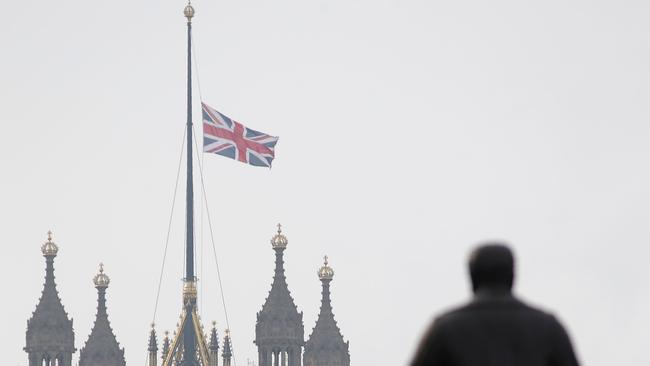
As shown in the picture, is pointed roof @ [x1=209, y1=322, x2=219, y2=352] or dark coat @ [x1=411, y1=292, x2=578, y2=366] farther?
pointed roof @ [x1=209, y1=322, x2=219, y2=352]

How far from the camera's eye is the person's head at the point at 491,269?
9830mm

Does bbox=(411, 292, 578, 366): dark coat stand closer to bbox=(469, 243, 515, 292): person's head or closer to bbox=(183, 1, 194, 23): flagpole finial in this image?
bbox=(469, 243, 515, 292): person's head

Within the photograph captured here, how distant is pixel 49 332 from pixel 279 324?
10.5m

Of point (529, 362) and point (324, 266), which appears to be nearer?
point (529, 362)

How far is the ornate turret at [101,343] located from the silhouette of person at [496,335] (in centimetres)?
10407

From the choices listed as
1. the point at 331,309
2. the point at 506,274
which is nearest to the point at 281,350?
the point at 331,309

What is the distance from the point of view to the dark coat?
9609 millimetres

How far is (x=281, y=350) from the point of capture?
113 m

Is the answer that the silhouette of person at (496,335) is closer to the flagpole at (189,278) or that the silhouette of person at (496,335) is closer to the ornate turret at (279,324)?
the flagpole at (189,278)

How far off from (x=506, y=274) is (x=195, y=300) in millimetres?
96744

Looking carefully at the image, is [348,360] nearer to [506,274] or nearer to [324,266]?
[324,266]

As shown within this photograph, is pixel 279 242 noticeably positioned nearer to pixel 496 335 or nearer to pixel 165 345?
pixel 165 345

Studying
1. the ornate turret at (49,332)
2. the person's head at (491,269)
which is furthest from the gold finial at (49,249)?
the person's head at (491,269)

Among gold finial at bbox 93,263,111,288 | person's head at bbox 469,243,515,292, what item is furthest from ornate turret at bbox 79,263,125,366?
person's head at bbox 469,243,515,292
